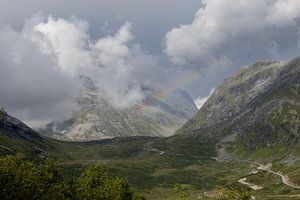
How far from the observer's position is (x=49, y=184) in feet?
380

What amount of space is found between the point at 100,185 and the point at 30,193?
28.0 meters

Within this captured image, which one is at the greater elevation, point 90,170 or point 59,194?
point 90,170

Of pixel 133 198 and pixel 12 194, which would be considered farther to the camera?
pixel 133 198

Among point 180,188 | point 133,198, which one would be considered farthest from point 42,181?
point 180,188

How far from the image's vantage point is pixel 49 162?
12531 cm

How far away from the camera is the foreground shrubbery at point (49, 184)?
338ft

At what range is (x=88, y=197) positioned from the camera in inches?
4722

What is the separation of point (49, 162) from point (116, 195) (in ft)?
63.1

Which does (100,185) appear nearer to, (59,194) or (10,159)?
(59,194)

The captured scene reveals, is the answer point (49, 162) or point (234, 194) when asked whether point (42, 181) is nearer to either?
point (49, 162)

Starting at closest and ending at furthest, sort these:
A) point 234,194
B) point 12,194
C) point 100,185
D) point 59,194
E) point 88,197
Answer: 1. point 12,194
2. point 59,194
3. point 88,197
4. point 100,185
5. point 234,194

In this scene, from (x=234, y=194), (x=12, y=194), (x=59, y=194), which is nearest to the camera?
(x=12, y=194)

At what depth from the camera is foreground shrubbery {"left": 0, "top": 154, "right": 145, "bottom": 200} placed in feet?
338

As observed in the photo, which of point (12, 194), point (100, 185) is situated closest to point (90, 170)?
point (100, 185)
